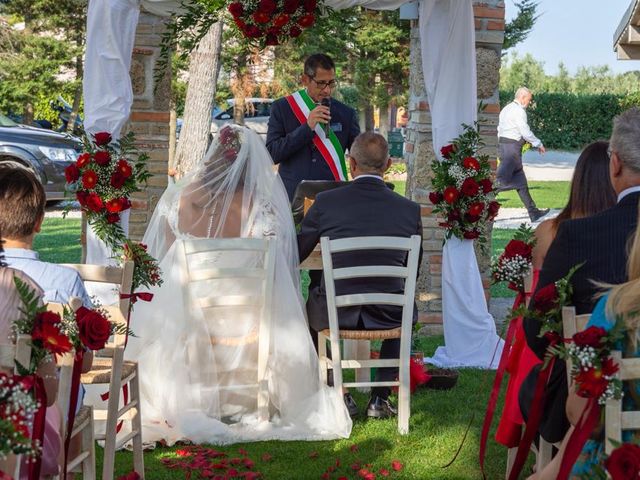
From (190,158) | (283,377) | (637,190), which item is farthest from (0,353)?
(190,158)

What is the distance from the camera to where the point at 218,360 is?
5.22 m

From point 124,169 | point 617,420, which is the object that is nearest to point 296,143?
point 124,169

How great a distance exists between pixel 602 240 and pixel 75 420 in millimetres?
1937

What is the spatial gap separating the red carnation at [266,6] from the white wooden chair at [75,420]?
8.76ft

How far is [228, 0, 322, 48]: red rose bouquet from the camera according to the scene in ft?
→ 18.3

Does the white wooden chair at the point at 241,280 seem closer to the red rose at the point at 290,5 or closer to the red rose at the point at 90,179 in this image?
the red rose at the point at 90,179

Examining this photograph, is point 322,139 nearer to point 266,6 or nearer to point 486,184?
point 486,184

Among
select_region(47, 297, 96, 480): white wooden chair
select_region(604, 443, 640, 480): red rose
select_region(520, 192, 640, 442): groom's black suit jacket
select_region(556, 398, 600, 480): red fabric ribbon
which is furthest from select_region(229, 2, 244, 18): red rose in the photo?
select_region(604, 443, 640, 480): red rose

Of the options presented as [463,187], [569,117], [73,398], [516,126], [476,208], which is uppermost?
[569,117]

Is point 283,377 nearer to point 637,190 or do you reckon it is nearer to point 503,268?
point 503,268

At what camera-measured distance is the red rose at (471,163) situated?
6.19 meters

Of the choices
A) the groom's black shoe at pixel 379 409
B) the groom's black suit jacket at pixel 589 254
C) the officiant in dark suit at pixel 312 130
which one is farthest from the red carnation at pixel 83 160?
the groom's black suit jacket at pixel 589 254

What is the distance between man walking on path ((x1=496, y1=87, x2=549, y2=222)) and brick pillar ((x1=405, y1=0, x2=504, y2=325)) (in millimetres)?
6595

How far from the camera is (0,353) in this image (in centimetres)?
268
